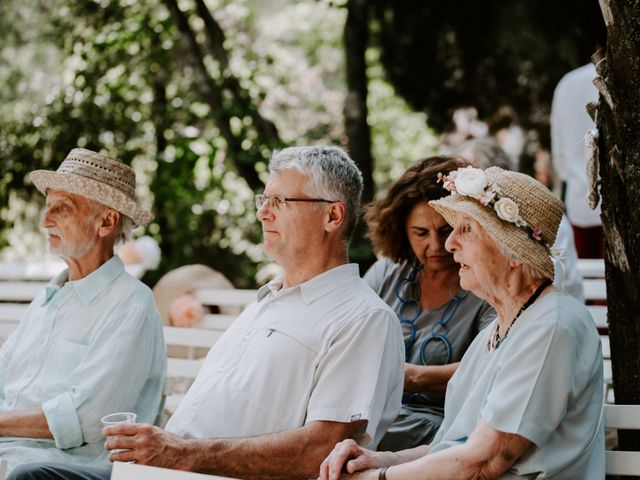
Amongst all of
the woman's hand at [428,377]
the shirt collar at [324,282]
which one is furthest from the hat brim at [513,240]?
the woman's hand at [428,377]

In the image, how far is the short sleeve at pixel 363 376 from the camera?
2.78 metres

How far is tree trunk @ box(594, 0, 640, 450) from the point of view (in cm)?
289

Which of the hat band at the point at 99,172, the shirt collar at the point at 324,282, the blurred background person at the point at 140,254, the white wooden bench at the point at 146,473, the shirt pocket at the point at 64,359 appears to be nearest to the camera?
the white wooden bench at the point at 146,473

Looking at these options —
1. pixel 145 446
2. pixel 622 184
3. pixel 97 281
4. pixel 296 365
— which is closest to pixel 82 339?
pixel 97 281

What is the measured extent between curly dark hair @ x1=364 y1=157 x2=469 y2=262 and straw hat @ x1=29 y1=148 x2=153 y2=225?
87 centimetres

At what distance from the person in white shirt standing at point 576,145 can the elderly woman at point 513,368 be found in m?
2.55

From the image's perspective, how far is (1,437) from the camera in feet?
10.6

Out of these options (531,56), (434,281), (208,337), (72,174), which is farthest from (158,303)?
(531,56)

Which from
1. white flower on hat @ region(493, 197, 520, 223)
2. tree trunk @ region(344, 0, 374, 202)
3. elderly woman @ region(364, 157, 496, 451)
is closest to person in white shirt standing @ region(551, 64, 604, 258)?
tree trunk @ region(344, 0, 374, 202)

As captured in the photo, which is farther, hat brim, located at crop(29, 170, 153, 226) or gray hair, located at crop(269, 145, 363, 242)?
hat brim, located at crop(29, 170, 153, 226)

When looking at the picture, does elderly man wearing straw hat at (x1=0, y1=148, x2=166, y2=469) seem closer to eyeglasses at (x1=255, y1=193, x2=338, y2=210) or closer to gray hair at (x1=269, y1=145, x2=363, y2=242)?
eyeglasses at (x1=255, y1=193, x2=338, y2=210)

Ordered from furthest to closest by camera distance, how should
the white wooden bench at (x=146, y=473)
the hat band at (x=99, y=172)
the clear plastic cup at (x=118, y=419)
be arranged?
the hat band at (x=99, y=172) → the clear plastic cup at (x=118, y=419) → the white wooden bench at (x=146, y=473)

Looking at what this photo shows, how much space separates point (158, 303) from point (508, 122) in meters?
4.65

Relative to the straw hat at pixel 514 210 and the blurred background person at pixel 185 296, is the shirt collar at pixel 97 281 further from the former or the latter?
the straw hat at pixel 514 210
